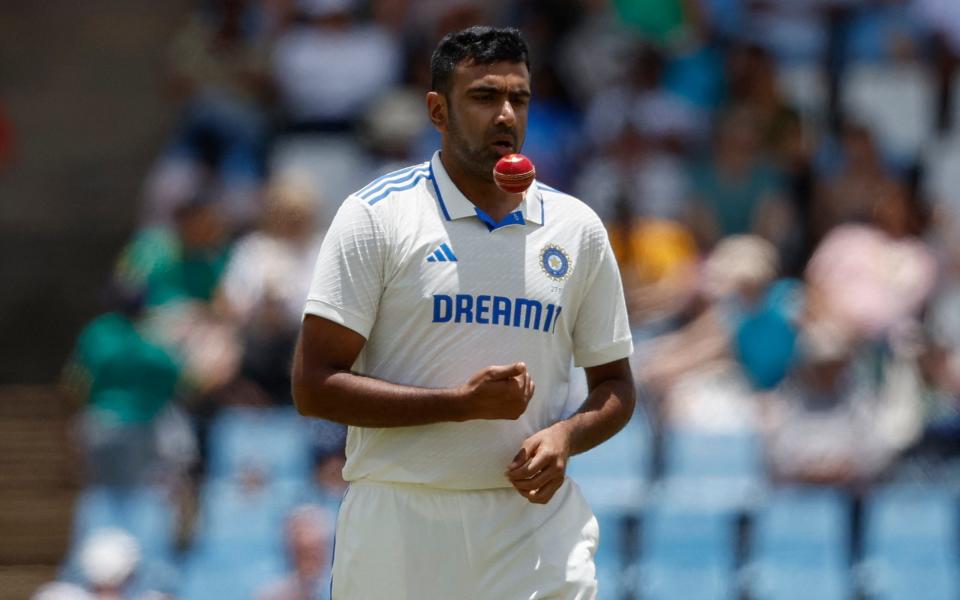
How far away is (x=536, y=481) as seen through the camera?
402cm

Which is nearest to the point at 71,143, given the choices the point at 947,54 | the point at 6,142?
the point at 6,142

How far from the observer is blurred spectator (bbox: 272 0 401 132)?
→ 1080cm

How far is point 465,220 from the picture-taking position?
13.8 feet

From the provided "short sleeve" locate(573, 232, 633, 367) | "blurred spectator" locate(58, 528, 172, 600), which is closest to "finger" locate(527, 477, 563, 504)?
"short sleeve" locate(573, 232, 633, 367)

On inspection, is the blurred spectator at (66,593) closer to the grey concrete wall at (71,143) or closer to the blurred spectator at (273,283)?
the blurred spectator at (273,283)

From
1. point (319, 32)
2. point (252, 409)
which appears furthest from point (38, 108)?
point (252, 409)

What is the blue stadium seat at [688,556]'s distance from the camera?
8.11m

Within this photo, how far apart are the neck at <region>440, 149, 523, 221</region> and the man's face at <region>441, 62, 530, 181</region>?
0.08 feet

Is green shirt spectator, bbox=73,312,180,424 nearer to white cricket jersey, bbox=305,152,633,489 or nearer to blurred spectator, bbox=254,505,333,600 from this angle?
blurred spectator, bbox=254,505,333,600

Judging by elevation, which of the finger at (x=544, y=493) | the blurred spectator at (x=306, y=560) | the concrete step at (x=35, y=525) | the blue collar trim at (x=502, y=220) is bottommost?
the concrete step at (x=35, y=525)

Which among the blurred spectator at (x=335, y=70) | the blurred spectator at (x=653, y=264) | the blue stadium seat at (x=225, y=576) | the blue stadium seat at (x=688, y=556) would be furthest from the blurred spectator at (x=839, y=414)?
the blurred spectator at (x=335, y=70)

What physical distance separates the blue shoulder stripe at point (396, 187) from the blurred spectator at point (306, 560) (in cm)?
382

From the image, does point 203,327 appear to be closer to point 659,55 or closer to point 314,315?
point 659,55

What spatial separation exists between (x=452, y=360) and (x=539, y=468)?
0.35 meters
